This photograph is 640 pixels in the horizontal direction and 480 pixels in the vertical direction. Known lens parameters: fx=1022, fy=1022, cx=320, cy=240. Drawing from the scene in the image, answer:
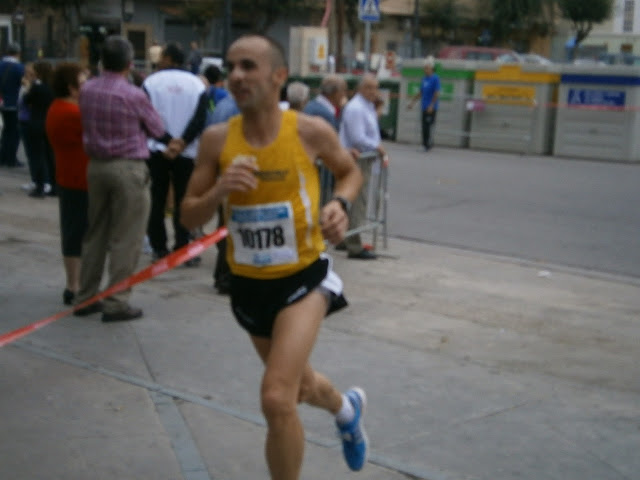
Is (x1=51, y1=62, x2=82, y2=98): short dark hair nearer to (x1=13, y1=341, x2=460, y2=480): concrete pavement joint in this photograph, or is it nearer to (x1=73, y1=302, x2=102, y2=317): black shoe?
(x1=73, y1=302, x2=102, y2=317): black shoe

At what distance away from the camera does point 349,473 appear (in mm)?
4652

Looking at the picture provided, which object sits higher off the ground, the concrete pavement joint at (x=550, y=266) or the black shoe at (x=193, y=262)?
the black shoe at (x=193, y=262)

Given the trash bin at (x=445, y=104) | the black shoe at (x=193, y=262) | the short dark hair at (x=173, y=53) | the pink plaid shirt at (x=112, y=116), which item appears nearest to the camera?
the pink plaid shirt at (x=112, y=116)

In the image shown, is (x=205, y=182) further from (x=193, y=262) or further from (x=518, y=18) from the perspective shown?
(x=518, y=18)

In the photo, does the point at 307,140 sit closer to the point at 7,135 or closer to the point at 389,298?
the point at 389,298

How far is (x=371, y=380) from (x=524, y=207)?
8.28 m

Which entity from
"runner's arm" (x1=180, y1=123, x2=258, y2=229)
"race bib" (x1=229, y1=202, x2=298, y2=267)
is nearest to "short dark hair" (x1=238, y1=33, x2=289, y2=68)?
"runner's arm" (x1=180, y1=123, x2=258, y2=229)

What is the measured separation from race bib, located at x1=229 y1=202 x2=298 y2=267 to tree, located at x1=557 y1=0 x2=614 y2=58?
51.5m

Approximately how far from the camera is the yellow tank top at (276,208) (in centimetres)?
411

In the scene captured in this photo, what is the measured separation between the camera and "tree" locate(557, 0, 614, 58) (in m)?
52.7

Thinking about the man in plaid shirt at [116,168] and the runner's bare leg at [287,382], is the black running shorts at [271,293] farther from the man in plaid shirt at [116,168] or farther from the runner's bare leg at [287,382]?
the man in plaid shirt at [116,168]

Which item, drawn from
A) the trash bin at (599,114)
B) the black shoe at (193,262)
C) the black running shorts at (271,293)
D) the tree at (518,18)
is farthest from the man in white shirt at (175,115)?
the tree at (518,18)

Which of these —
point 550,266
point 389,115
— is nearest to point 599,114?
point 389,115

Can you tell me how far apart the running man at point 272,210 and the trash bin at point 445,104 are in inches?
726
